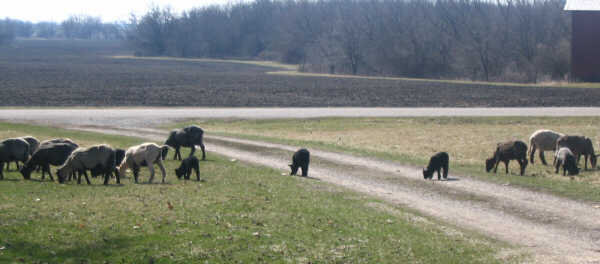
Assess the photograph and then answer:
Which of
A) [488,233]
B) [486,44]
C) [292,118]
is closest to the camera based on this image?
[488,233]

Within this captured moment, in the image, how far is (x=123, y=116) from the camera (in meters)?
45.8

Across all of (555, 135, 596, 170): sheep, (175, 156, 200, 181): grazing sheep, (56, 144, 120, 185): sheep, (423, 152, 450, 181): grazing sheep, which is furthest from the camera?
(555, 135, 596, 170): sheep

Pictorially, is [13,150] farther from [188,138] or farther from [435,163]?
[435,163]

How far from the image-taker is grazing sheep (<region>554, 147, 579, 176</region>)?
21.7 meters

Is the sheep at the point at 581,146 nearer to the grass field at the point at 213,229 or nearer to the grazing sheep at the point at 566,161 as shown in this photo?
the grazing sheep at the point at 566,161

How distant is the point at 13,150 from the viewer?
19.6m

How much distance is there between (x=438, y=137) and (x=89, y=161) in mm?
20524

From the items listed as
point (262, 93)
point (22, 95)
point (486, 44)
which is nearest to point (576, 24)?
point (262, 93)

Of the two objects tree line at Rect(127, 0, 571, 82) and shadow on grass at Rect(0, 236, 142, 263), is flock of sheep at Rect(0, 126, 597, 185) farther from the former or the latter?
tree line at Rect(127, 0, 571, 82)

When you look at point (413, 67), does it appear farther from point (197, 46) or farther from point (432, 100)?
point (197, 46)

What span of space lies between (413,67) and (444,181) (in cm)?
8766

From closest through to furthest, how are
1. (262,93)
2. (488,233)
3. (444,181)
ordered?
(488,233)
(444,181)
(262,93)

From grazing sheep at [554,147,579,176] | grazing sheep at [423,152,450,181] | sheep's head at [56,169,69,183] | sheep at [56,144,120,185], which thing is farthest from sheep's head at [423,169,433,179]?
sheep's head at [56,169,69,183]

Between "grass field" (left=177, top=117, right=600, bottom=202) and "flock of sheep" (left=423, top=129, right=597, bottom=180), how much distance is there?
1.51 feet
